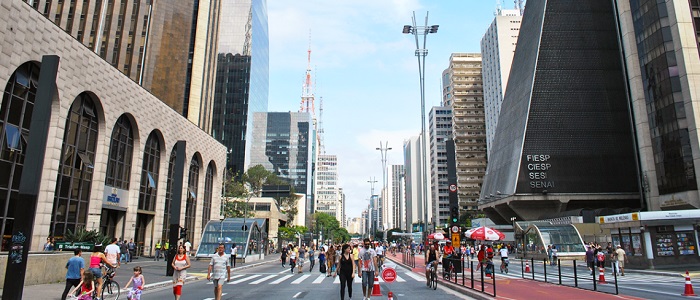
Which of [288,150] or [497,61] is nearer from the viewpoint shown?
[497,61]

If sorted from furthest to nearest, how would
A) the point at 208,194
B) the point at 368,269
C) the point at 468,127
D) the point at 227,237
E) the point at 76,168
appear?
the point at 468,127, the point at 208,194, the point at 227,237, the point at 76,168, the point at 368,269

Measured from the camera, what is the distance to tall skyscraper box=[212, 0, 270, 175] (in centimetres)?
9606

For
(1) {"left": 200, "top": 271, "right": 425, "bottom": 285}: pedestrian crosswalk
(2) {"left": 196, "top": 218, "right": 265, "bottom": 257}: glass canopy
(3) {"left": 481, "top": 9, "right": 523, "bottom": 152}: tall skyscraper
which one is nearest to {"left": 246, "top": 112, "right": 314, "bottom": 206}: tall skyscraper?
(3) {"left": 481, "top": 9, "right": 523, "bottom": 152}: tall skyscraper

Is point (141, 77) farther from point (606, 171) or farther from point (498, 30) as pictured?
point (498, 30)

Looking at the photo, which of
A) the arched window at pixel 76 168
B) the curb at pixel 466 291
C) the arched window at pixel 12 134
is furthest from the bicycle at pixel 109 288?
the arched window at pixel 76 168

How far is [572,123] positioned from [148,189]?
60292 mm

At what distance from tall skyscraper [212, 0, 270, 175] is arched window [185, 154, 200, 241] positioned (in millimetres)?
47197

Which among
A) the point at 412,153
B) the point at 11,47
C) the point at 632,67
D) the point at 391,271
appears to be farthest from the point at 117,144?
the point at 412,153

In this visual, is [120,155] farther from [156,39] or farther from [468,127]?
[468,127]

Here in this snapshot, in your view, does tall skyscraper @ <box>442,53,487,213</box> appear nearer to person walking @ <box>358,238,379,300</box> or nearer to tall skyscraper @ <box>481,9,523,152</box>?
tall skyscraper @ <box>481,9,523,152</box>

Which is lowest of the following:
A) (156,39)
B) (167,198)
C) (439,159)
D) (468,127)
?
(167,198)

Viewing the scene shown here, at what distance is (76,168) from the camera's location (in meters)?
27.7

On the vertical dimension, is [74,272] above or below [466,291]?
above

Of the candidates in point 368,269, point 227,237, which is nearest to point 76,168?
point 227,237
